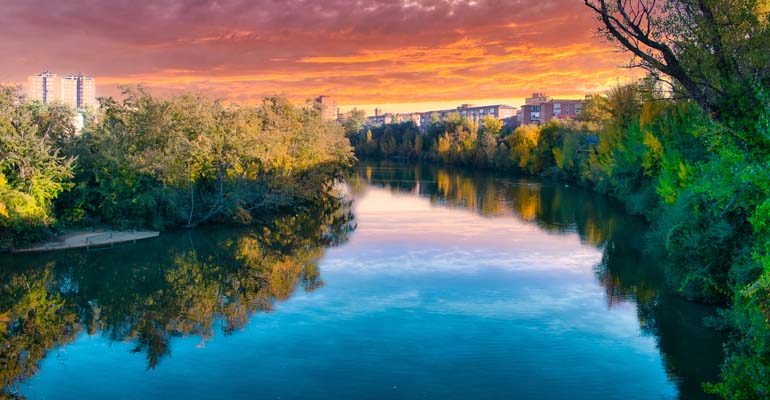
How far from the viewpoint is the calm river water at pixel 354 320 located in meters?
13.5

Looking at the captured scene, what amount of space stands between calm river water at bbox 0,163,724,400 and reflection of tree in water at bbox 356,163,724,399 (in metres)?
0.09

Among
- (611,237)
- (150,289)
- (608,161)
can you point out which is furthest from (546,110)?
(150,289)

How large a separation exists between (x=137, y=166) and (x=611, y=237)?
910 inches

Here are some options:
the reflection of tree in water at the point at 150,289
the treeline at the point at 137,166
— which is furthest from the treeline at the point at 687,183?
the treeline at the point at 137,166

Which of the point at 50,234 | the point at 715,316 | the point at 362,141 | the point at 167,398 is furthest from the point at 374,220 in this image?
the point at 362,141

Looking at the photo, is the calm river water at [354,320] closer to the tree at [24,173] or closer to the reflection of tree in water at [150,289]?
the reflection of tree in water at [150,289]

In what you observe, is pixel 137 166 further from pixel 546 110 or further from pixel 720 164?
pixel 546 110

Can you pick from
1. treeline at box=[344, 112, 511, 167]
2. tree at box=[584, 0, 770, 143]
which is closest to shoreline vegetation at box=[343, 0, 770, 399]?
tree at box=[584, 0, 770, 143]

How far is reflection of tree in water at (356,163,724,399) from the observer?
15.0m

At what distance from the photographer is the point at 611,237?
3072cm

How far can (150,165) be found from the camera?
30625 millimetres

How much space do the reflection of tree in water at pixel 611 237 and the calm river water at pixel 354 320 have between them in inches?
3.7

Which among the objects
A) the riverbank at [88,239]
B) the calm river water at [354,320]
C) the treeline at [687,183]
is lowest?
the calm river water at [354,320]

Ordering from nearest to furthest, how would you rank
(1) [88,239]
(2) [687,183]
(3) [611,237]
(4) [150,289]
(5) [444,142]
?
1. (4) [150,289]
2. (2) [687,183]
3. (1) [88,239]
4. (3) [611,237]
5. (5) [444,142]
